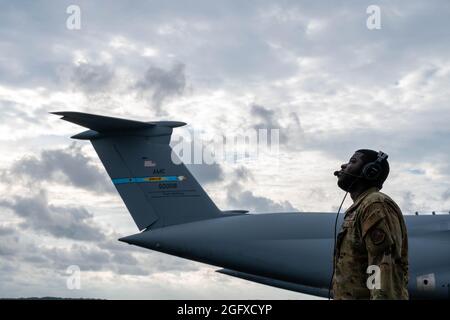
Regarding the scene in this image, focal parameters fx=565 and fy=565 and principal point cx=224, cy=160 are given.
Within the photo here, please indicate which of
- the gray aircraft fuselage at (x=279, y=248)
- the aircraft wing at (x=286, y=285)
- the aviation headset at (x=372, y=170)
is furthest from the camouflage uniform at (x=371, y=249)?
the aircraft wing at (x=286, y=285)

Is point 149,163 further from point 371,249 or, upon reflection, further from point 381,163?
point 371,249

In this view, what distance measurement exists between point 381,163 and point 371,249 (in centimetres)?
74

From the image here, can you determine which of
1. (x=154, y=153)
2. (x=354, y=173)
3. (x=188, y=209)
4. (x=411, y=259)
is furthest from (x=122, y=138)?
(x=354, y=173)

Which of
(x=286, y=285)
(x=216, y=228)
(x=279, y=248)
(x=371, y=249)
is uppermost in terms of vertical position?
(x=216, y=228)

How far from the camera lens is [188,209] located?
41.8ft

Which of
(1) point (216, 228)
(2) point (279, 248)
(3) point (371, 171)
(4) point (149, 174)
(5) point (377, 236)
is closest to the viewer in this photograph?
(5) point (377, 236)

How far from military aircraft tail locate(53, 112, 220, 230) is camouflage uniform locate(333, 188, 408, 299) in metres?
8.79

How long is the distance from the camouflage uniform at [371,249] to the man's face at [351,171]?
0.13 metres

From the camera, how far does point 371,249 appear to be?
368 centimetres

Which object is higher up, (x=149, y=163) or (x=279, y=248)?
(x=149, y=163)

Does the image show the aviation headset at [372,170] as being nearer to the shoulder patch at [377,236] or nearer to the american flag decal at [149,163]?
the shoulder patch at [377,236]

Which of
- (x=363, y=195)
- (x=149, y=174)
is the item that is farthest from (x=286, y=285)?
(x=363, y=195)

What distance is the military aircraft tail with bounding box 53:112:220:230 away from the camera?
1275 centimetres

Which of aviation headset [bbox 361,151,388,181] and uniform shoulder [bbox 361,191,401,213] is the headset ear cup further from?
uniform shoulder [bbox 361,191,401,213]
